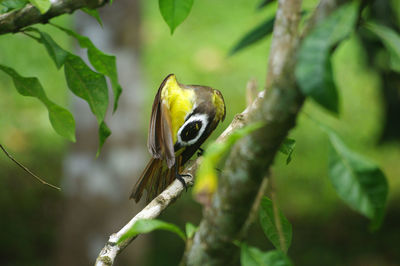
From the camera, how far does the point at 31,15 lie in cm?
118

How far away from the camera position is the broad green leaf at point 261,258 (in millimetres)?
848

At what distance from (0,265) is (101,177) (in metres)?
1.48

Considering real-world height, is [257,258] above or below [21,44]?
above

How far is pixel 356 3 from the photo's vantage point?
2.47 ft

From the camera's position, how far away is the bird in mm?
1789

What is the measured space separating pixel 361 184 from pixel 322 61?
19 centimetres

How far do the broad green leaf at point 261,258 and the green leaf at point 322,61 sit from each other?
26 cm

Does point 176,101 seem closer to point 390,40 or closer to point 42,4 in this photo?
point 42,4

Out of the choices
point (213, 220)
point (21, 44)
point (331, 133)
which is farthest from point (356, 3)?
point (21, 44)

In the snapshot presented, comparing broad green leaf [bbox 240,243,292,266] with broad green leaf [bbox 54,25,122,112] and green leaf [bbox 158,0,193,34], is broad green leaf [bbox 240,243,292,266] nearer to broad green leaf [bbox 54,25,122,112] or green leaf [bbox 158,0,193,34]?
green leaf [bbox 158,0,193,34]

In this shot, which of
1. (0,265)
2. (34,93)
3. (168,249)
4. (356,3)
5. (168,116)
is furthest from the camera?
(168,249)

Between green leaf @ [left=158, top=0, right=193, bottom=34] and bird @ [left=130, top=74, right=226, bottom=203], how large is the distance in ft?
1.86

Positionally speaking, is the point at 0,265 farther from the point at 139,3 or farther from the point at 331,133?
the point at 331,133

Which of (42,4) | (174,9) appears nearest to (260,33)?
(174,9)
